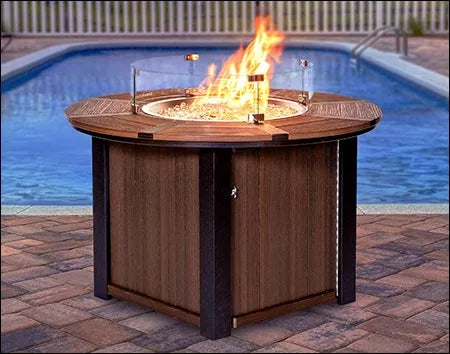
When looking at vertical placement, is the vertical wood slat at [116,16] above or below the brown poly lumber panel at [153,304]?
above

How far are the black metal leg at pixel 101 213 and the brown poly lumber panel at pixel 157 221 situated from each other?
0.08 ft

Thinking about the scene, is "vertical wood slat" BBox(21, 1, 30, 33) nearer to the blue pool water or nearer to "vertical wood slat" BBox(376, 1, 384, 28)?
the blue pool water

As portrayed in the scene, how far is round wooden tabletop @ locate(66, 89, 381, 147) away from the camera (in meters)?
3.03

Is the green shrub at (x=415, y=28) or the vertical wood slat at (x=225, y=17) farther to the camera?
the vertical wood slat at (x=225, y=17)

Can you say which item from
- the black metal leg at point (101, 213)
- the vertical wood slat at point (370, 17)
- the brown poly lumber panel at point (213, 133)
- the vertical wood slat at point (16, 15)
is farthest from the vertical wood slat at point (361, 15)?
the brown poly lumber panel at point (213, 133)

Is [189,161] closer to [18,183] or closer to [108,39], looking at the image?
[18,183]

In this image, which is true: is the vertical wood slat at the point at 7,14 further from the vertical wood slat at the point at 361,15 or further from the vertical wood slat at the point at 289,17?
the vertical wood slat at the point at 361,15

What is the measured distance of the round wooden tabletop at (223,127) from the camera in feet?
9.95

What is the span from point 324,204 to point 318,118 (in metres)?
0.29

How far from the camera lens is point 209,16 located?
1784cm

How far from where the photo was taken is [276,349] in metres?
3.13

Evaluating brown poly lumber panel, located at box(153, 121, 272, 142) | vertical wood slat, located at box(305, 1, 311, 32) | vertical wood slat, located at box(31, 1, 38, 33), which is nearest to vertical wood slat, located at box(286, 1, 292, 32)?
vertical wood slat, located at box(305, 1, 311, 32)

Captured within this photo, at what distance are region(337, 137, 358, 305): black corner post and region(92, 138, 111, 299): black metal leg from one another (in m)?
0.81

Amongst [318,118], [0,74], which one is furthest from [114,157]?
[0,74]
